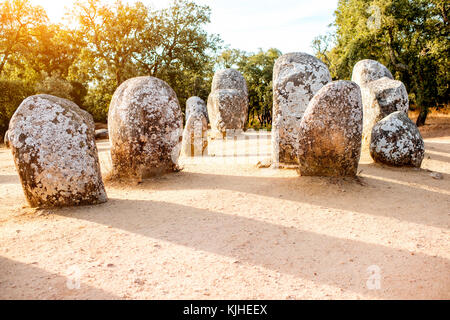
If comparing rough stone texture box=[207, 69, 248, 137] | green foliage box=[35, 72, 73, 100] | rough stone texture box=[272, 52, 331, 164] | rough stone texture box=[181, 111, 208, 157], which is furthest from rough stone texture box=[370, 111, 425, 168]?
green foliage box=[35, 72, 73, 100]

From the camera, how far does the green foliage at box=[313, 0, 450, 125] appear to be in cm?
1555

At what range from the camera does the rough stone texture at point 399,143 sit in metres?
7.68

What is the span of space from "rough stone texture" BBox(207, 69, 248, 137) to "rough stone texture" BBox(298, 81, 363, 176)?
7716 mm

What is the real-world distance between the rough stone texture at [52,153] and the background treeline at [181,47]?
14.7 m

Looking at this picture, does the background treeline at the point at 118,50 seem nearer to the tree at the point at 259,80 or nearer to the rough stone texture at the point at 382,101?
the tree at the point at 259,80

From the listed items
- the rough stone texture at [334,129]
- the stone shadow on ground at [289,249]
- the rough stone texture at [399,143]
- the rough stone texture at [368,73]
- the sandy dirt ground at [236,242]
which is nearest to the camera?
A: the sandy dirt ground at [236,242]

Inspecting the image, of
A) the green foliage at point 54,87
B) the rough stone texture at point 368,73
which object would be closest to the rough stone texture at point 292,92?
the rough stone texture at point 368,73

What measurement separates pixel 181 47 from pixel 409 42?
41.6 feet

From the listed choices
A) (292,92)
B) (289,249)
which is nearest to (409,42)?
(292,92)

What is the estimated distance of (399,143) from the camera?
7.73m

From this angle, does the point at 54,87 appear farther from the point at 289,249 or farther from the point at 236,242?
the point at 289,249

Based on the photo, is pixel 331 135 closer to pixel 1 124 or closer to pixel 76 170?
pixel 76 170

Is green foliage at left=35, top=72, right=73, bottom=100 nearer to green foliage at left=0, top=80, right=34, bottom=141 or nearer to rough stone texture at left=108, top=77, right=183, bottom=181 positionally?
green foliage at left=0, top=80, right=34, bottom=141

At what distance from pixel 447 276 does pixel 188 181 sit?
476cm
